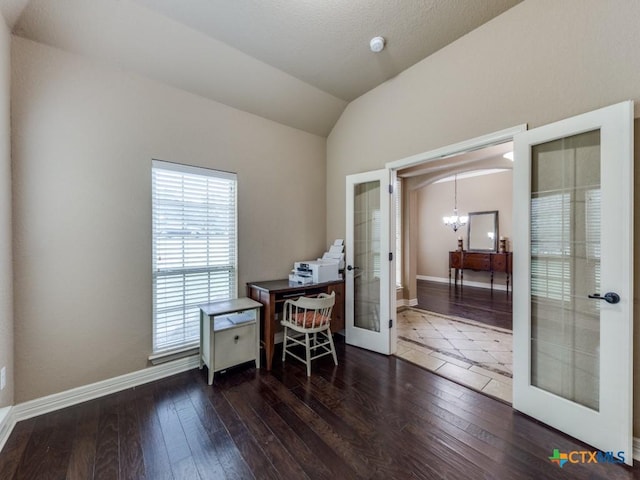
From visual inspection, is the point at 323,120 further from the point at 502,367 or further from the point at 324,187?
the point at 502,367

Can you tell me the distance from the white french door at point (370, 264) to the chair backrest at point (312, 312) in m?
0.64

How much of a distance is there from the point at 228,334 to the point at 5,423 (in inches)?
57.9

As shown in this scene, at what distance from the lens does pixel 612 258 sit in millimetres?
1574

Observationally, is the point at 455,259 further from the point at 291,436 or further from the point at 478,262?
the point at 291,436

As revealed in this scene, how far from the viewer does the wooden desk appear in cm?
271

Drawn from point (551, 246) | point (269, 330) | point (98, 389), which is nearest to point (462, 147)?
point (551, 246)

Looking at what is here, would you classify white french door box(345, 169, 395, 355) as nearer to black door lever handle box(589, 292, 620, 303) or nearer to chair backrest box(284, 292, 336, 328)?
chair backrest box(284, 292, 336, 328)

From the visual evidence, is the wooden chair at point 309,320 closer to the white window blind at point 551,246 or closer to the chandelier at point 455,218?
the white window blind at point 551,246

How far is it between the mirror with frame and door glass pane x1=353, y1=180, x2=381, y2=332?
4.81m

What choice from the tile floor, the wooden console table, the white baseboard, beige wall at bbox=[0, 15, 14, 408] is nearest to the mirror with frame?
the wooden console table

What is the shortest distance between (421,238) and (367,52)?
21.1 ft

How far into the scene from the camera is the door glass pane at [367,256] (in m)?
3.16

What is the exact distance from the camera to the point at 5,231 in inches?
70.1

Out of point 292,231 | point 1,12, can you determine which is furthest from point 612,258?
point 1,12
